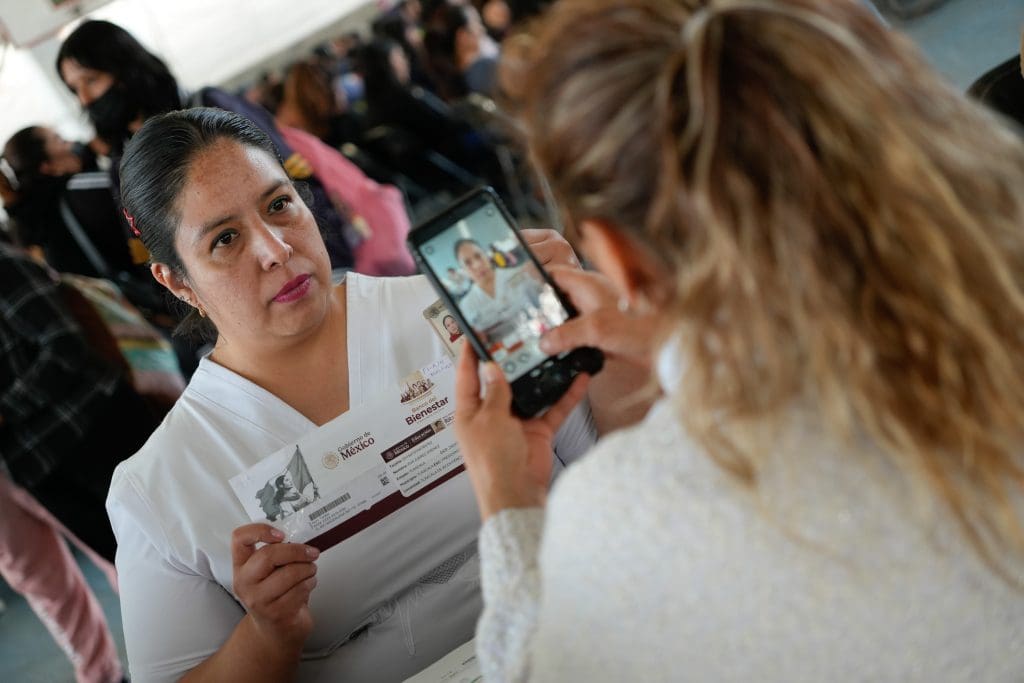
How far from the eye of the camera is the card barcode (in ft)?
4.20

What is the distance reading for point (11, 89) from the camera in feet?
7.92

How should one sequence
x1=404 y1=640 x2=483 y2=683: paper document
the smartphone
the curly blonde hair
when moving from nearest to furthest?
the curly blonde hair < the smartphone < x1=404 y1=640 x2=483 y2=683: paper document

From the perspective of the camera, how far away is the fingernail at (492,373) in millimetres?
1042

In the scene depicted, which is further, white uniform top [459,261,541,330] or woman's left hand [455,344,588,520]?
white uniform top [459,261,541,330]

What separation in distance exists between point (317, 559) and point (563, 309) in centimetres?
56

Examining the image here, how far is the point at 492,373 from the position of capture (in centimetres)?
105

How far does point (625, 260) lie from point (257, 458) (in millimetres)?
826

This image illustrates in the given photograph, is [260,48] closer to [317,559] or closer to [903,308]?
[317,559]

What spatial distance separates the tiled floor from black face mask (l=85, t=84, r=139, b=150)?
1.60 meters

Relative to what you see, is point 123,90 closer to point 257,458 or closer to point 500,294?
point 257,458

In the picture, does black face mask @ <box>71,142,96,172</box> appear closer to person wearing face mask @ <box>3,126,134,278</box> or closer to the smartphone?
person wearing face mask @ <box>3,126,134,278</box>

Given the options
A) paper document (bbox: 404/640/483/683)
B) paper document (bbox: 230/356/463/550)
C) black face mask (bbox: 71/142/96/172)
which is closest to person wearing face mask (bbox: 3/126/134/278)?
black face mask (bbox: 71/142/96/172)

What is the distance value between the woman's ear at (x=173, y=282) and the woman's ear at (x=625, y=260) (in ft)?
2.82

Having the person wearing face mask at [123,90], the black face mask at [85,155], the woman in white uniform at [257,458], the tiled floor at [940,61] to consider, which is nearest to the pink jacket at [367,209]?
the person wearing face mask at [123,90]
